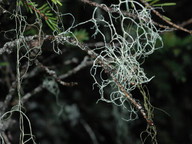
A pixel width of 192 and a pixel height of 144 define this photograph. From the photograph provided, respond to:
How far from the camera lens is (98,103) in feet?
4.62

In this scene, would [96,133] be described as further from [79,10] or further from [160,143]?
[79,10]

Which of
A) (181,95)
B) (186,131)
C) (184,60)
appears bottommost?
(186,131)

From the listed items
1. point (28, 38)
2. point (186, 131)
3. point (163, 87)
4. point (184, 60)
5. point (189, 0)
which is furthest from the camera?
point (186, 131)

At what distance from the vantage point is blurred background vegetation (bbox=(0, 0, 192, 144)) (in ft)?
3.67

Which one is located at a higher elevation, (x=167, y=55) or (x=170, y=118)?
(x=167, y=55)

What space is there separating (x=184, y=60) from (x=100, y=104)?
0.50 metres

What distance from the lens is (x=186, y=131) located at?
170 centimetres

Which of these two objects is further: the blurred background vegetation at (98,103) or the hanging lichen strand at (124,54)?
the blurred background vegetation at (98,103)

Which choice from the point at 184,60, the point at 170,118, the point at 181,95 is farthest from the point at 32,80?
the point at 181,95

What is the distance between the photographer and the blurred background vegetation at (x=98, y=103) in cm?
112

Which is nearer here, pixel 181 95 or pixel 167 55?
pixel 167 55

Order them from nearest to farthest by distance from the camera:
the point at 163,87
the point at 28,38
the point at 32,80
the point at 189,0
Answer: the point at 28,38
the point at 32,80
the point at 163,87
the point at 189,0

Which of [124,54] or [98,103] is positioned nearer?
[124,54]

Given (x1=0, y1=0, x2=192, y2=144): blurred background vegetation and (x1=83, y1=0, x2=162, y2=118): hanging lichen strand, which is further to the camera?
(x1=0, y1=0, x2=192, y2=144): blurred background vegetation
